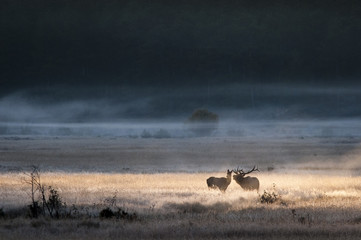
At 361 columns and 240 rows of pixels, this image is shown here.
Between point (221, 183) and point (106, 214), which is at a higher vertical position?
point (221, 183)

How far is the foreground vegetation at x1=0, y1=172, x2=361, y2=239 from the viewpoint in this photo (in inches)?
761

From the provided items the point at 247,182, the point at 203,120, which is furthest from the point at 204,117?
the point at 247,182

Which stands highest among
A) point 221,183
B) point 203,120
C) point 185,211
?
point 203,120

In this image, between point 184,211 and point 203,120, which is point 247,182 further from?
point 203,120

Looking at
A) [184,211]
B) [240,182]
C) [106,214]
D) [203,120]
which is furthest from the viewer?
[203,120]

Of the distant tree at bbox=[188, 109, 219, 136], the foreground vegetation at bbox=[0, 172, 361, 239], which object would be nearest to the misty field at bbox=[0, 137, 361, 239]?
the foreground vegetation at bbox=[0, 172, 361, 239]

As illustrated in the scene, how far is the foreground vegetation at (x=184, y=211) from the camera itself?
1933 centimetres

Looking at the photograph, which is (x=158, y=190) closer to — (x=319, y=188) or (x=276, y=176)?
(x=319, y=188)

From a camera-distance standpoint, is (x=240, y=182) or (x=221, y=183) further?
(x=240, y=182)

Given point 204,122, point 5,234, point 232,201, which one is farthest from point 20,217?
point 204,122

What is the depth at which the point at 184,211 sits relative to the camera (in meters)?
24.1

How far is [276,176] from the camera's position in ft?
139

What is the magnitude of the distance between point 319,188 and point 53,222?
55.5ft

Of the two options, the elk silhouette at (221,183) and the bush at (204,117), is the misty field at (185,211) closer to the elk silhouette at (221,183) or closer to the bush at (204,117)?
the elk silhouette at (221,183)
